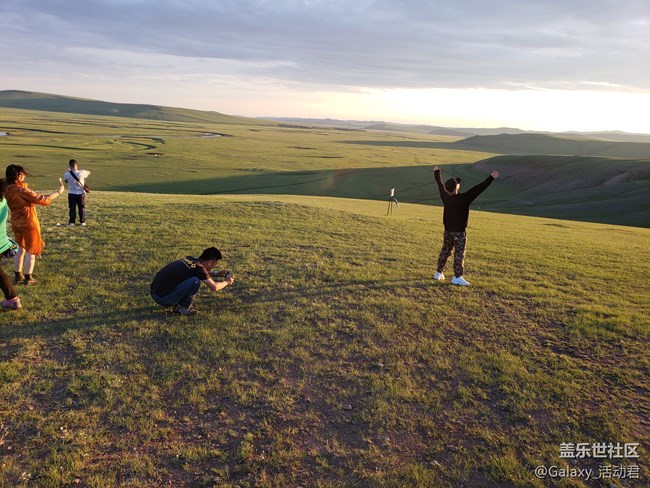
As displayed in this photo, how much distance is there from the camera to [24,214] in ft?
31.2

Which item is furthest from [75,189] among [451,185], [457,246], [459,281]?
[459,281]

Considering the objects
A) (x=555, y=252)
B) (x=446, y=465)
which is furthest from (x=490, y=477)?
(x=555, y=252)

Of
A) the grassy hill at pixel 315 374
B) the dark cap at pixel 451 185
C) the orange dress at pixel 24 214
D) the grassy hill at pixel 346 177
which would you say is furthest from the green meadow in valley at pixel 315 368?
the grassy hill at pixel 346 177

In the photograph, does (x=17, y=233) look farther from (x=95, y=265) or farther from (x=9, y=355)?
(x=9, y=355)

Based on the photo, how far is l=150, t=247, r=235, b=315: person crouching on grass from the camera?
27.6 feet

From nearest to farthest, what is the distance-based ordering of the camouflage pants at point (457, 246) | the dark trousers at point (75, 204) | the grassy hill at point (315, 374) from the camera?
the grassy hill at point (315, 374) → the camouflage pants at point (457, 246) → the dark trousers at point (75, 204)

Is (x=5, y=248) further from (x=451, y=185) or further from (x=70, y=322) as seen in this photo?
(x=451, y=185)

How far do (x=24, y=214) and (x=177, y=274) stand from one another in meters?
4.16

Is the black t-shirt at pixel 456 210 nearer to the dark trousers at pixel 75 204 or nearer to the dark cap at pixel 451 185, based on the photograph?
the dark cap at pixel 451 185

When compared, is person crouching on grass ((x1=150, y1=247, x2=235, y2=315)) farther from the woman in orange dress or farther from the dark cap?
the dark cap

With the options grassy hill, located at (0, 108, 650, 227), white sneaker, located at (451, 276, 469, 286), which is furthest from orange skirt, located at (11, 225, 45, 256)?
grassy hill, located at (0, 108, 650, 227)

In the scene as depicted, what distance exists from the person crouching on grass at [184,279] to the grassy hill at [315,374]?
1.86ft

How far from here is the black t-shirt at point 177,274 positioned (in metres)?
8.42

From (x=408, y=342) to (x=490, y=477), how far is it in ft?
10.7
